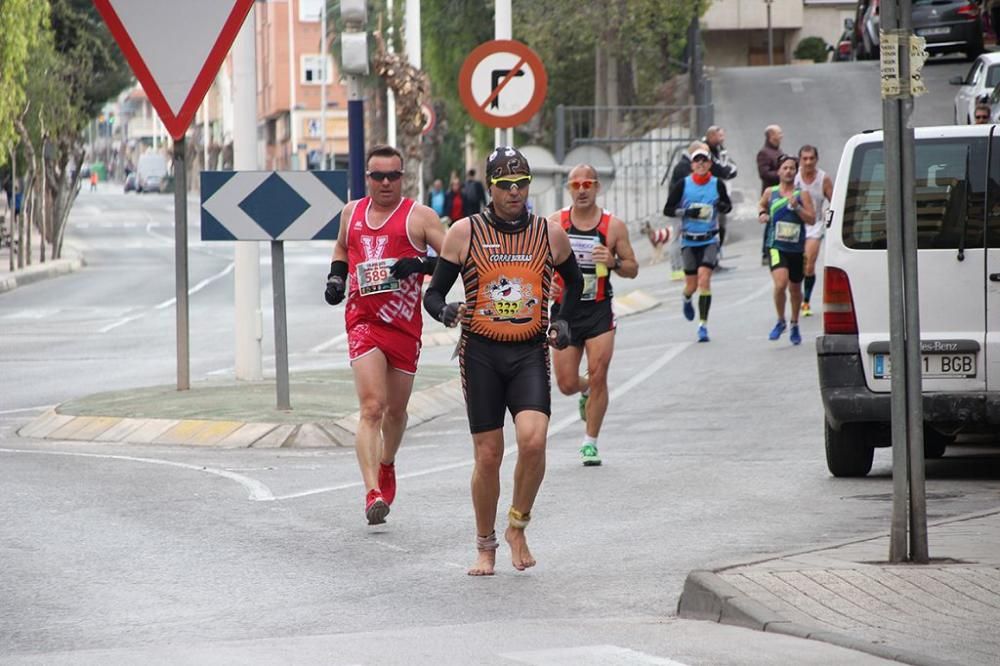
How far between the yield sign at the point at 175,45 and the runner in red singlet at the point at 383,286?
489cm

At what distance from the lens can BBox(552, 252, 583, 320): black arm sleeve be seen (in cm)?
929

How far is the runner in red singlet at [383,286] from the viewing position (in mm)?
10617

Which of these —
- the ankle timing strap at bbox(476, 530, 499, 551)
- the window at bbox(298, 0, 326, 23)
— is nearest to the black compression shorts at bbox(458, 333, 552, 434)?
the ankle timing strap at bbox(476, 530, 499, 551)

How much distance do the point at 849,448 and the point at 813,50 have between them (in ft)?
200

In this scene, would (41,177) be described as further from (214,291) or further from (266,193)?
(266,193)

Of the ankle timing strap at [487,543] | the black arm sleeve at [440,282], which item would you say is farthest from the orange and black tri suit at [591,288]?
the ankle timing strap at [487,543]

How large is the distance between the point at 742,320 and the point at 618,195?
15939 millimetres

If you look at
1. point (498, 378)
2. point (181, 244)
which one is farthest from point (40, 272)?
point (498, 378)

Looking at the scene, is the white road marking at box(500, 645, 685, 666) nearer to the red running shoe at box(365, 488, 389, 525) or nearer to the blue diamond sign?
the red running shoe at box(365, 488, 389, 525)

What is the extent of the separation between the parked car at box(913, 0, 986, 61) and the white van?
3336 cm

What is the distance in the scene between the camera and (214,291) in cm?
3675

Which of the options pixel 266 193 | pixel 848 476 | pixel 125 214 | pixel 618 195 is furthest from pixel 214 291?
pixel 125 214

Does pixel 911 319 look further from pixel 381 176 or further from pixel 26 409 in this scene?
pixel 26 409

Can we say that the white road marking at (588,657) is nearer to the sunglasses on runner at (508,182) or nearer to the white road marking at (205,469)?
the sunglasses on runner at (508,182)
